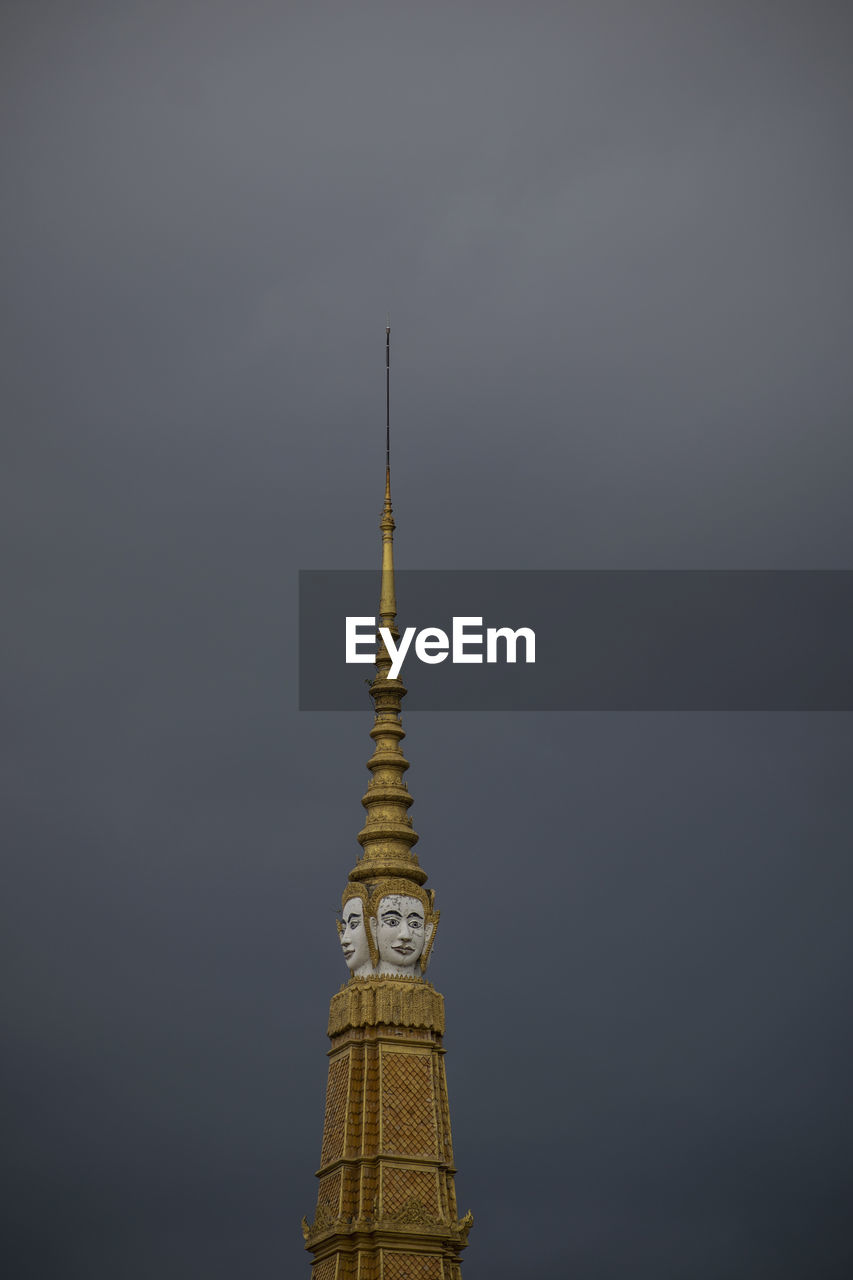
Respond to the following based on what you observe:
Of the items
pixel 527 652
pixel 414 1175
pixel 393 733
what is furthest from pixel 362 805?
pixel 414 1175

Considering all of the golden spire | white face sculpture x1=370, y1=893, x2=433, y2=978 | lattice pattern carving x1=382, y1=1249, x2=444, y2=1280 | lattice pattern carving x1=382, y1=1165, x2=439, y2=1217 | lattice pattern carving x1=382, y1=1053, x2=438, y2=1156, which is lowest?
lattice pattern carving x1=382, y1=1249, x2=444, y2=1280

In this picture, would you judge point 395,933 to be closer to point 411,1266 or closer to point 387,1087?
point 387,1087

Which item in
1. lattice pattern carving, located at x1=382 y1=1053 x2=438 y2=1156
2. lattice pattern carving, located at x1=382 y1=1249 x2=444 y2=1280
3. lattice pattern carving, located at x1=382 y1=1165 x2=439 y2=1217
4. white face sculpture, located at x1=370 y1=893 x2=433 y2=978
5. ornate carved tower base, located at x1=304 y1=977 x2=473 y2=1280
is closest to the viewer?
lattice pattern carving, located at x1=382 y1=1249 x2=444 y2=1280

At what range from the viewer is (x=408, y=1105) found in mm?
107875

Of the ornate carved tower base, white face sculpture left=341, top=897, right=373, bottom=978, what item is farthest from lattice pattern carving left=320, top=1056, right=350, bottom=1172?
white face sculpture left=341, top=897, right=373, bottom=978

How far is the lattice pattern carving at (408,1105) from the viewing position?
350 ft

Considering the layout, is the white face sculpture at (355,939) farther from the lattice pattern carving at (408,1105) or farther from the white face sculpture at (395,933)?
the lattice pattern carving at (408,1105)

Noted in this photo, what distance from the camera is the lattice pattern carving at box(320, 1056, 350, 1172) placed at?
107562 mm

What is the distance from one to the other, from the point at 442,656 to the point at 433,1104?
21066mm

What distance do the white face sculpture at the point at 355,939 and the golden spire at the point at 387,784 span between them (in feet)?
5.93

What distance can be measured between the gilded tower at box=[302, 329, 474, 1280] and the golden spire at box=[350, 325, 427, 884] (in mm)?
77

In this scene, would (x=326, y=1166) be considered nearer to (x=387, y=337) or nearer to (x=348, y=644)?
(x=348, y=644)

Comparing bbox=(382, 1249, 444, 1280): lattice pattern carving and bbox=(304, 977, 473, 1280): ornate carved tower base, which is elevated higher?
bbox=(304, 977, 473, 1280): ornate carved tower base

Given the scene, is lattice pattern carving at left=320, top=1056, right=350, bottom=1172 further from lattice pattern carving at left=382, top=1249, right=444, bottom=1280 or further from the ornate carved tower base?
lattice pattern carving at left=382, top=1249, right=444, bottom=1280
